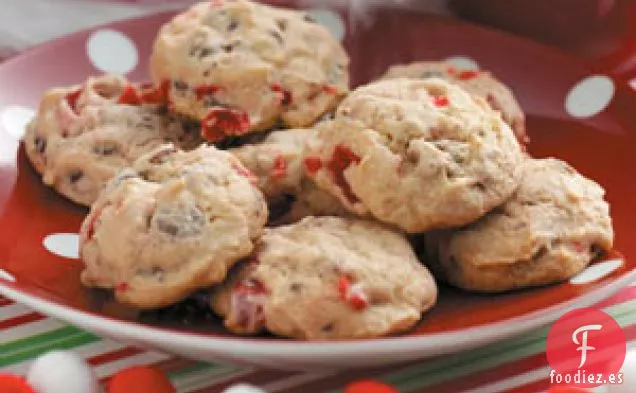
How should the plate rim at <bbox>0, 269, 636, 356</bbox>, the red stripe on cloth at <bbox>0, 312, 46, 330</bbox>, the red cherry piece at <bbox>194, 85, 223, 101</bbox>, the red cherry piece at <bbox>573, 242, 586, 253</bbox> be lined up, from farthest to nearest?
the red cherry piece at <bbox>194, 85, 223, 101</bbox> → the red stripe on cloth at <bbox>0, 312, 46, 330</bbox> → the red cherry piece at <bbox>573, 242, 586, 253</bbox> → the plate rim at <bbox>0, 269, 636, 356</bbox>

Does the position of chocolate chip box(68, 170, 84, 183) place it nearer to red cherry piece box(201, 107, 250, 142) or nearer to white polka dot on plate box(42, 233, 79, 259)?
white polka dot on plate box(42, 233, 79, 259)

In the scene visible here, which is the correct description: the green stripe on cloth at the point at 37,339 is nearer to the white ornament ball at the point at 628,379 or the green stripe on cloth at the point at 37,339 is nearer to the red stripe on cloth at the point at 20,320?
the red stripe on cloth at the point at 20,320

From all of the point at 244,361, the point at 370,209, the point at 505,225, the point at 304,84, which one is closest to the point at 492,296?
the point at 505,225

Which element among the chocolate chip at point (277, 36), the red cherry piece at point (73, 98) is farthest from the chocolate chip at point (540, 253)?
the red cherry piece at point (73, 98)

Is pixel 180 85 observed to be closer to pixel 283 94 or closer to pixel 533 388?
pixel 283 94

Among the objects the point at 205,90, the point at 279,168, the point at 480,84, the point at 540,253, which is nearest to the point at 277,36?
the point at 205,90

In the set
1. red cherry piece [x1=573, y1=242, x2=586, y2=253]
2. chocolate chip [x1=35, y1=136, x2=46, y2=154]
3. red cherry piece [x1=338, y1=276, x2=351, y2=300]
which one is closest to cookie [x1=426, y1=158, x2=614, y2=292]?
red cherry piece [x1=573, y1=242, x2=586, y2=253]

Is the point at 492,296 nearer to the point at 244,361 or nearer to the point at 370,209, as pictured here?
the point at 370,209

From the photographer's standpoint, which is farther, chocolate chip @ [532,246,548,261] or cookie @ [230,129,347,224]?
cookie @ [230,129,347,224]
